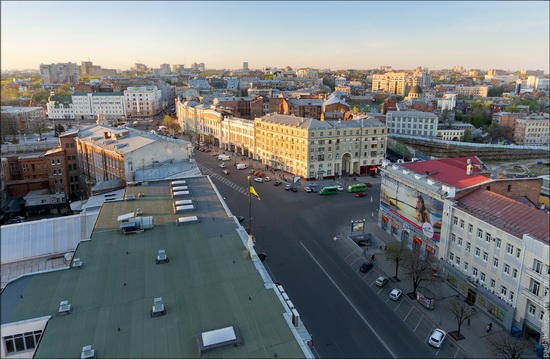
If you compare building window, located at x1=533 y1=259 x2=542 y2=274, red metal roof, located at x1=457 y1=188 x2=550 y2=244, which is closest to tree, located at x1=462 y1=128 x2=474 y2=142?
red metal roof, located at x1=457 y1=188 x2=550 y2=244

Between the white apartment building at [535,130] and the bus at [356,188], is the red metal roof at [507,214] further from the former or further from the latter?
the white apartment building at [535,130]

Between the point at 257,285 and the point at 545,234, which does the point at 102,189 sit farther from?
the point at 545,234

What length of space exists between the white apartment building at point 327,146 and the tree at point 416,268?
37299 mm

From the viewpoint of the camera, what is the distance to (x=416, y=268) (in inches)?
1350

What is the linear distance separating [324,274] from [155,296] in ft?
64.1

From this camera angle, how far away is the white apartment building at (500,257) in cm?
2819

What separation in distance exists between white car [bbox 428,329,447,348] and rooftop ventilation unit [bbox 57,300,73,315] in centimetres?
2371

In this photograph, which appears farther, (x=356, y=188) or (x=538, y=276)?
(x=356, y=188)

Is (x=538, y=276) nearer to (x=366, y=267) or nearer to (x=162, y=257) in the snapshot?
(x=366, y=267)

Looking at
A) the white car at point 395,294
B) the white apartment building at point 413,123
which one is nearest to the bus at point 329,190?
the white car at point 395,294

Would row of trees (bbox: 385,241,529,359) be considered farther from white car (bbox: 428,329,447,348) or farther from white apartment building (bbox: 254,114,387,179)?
white apartment building (bbox: 254,114,387,179)

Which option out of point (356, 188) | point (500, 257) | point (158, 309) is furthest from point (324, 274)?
point (356, 188)

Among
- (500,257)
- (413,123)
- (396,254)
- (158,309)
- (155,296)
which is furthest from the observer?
(413,123)

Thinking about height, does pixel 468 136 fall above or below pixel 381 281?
above
